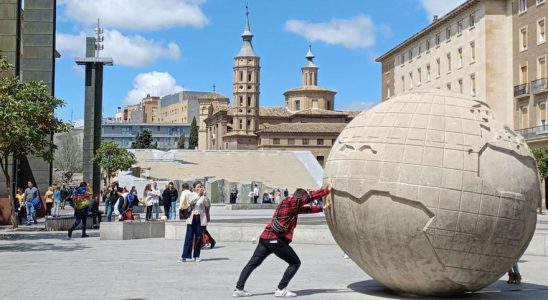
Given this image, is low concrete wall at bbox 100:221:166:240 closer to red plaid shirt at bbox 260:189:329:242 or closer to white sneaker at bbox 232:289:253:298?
white sneaker at bbox 232:289:253:298

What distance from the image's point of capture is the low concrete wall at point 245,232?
1822cm

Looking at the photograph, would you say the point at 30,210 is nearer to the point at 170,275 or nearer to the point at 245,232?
the point at 245,232

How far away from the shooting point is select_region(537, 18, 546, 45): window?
47844mm

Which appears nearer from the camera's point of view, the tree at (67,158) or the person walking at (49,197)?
the person walking at (49,197)

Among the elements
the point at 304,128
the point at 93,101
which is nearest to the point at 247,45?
the point at 304,128

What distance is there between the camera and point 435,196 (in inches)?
333

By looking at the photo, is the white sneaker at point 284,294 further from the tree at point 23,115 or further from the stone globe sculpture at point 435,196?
the tree at point 23,115

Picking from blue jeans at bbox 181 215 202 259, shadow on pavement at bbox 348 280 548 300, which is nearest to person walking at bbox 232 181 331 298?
shadow on pavement at bbox 348 280 548 300

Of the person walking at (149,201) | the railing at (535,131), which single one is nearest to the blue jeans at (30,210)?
the person walking at (149,201)

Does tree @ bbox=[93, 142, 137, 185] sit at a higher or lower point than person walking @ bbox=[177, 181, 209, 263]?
higher

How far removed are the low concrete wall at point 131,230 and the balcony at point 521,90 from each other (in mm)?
36349

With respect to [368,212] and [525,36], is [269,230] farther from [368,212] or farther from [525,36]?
[525,36]

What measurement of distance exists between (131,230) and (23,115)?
14.0 feet

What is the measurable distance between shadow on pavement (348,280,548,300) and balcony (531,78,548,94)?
129ft
